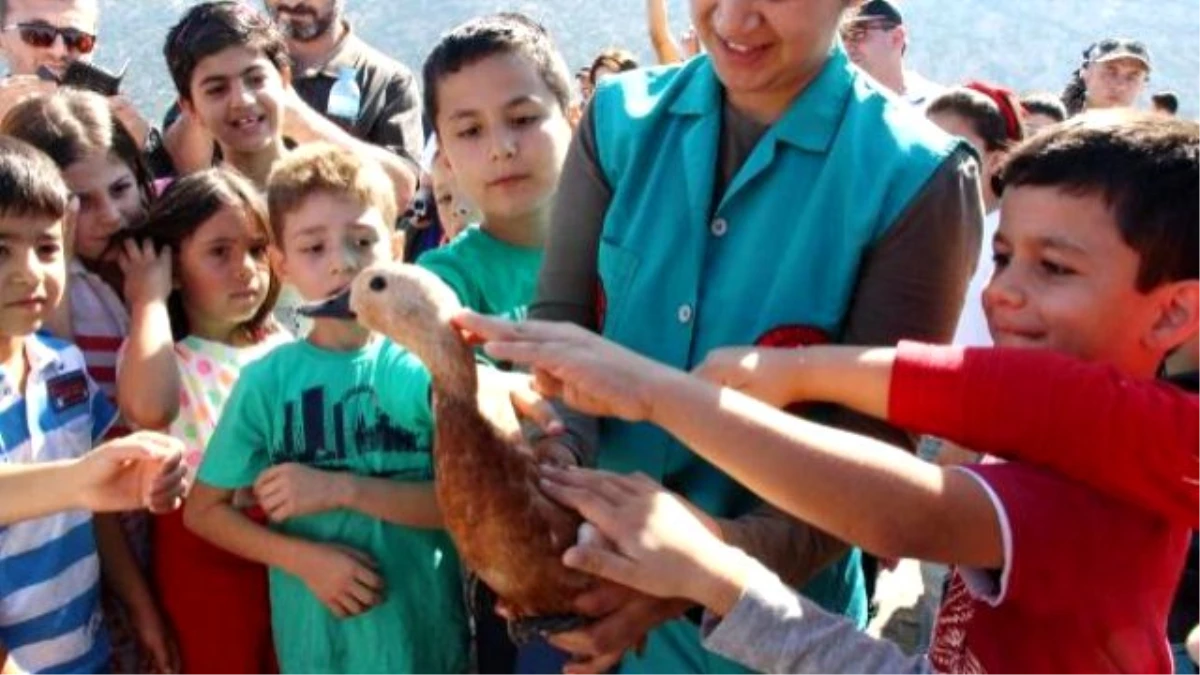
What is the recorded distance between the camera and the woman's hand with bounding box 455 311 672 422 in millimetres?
1396

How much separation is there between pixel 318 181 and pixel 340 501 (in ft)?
2.56

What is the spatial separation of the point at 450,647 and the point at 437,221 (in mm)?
2053

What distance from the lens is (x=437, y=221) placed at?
422 cm

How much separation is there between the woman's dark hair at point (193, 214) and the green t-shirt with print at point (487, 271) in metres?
0.54

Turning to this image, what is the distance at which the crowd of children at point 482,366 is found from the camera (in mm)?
1352

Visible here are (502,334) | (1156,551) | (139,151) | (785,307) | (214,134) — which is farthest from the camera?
(214,134)

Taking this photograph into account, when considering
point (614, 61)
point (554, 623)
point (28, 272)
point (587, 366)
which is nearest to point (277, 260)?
point (28, 272)

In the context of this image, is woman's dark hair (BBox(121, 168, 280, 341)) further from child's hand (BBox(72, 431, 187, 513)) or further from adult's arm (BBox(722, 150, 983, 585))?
adult's arm (BBox(722, 150, 983, 585))

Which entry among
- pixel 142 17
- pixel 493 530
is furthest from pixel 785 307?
pixel 142 17

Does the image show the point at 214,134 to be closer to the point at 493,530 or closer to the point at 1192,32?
the point at 493,530

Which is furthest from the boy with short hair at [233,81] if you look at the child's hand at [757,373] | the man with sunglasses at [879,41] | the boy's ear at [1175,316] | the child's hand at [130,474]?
the man with sunglasses at [879,41]

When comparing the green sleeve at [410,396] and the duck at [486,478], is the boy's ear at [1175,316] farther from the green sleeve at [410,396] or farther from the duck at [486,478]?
the green sleeve at [410,396]

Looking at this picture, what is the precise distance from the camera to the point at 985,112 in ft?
15.5

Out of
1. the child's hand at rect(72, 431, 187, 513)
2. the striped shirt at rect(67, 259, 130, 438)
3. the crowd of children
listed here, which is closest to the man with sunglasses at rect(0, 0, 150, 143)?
the crowd of children
